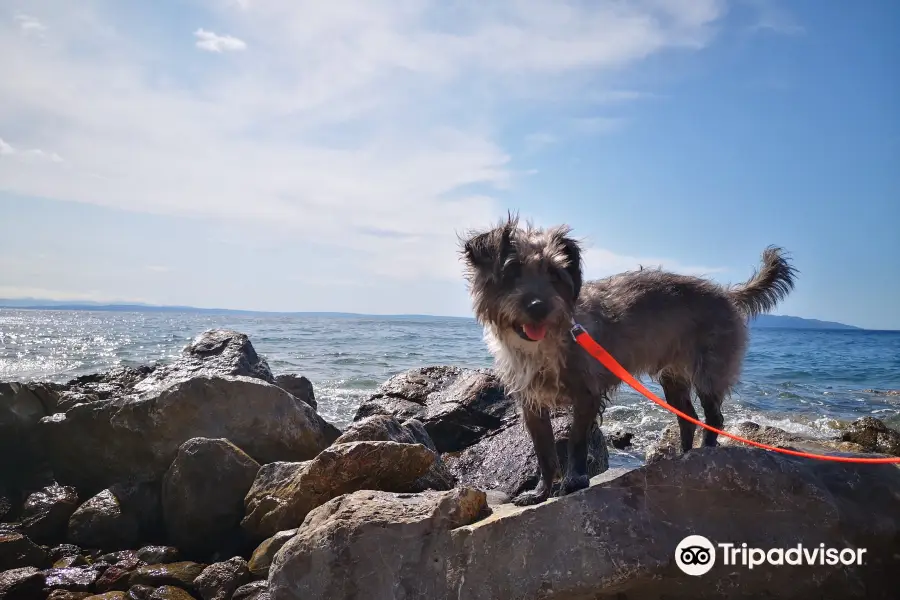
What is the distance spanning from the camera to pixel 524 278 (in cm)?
495

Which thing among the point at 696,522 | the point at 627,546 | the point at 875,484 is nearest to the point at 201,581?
the point at 627,546

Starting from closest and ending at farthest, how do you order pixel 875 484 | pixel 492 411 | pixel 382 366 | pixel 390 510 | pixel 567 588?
pixel 567 588
pixel 875 484
pixel 390 510
pixel 492 411
pixel 382 366

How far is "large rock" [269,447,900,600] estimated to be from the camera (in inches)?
149

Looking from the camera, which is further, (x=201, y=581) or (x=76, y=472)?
(x=76, y=472)

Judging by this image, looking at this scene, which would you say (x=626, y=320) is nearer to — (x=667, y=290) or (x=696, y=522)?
(x=667, y=290)

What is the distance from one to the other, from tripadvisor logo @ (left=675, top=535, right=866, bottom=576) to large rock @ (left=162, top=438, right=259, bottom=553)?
190 inches

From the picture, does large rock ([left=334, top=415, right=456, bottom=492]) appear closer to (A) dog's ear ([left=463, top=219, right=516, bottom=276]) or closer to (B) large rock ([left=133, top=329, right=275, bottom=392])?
(A) dog's ear ([left=463, top=219, right=516, bottom=276])

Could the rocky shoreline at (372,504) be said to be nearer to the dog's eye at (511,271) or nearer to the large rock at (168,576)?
the large rock at (168,576)

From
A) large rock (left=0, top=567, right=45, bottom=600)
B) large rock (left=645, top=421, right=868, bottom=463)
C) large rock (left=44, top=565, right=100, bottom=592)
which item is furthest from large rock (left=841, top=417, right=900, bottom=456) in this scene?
large rock (left=0, top=567, right=45, bottom=600)

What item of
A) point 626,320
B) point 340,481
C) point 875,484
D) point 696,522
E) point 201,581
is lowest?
point 201,581

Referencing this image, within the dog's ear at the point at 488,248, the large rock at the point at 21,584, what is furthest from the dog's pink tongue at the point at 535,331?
the large rock at the point at 21,584

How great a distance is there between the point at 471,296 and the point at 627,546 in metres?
2.29

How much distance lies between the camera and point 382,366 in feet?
78.6

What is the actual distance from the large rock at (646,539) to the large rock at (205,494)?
291 centimetres
